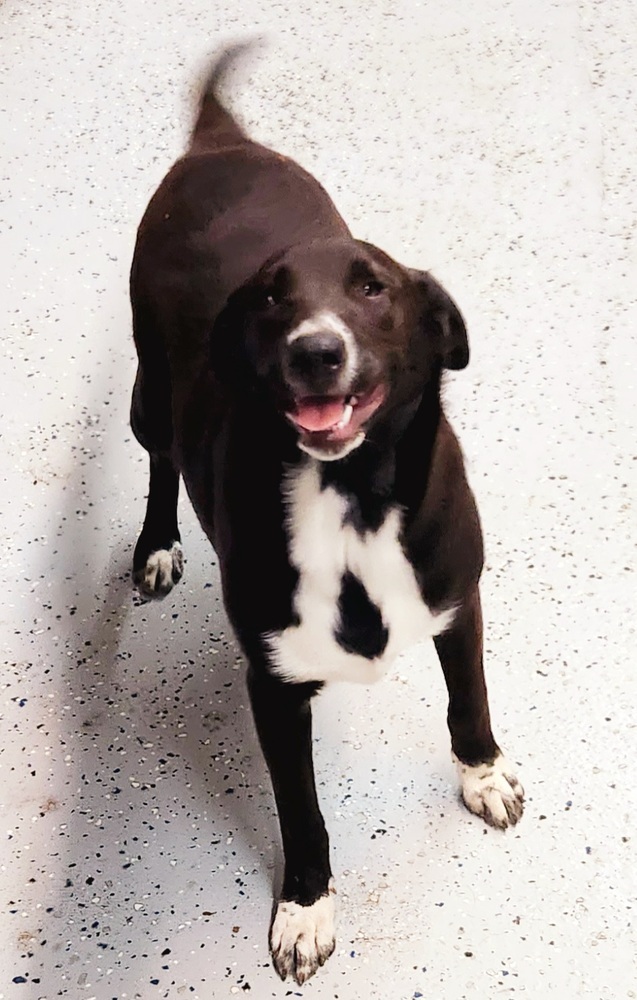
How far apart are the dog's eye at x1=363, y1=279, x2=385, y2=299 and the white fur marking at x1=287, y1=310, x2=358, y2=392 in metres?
0.05

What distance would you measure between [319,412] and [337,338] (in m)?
0.07

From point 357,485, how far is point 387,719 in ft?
1.59

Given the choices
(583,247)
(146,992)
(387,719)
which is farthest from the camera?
(583,247)

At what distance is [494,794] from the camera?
1226 mm

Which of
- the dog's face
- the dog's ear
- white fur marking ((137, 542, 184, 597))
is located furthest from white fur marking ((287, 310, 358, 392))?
white fur marking ((137, 542, 184, 597))

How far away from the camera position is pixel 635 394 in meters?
1.69

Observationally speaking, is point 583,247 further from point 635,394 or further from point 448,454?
point 448,454

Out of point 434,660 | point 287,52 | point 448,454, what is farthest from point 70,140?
point 448,454

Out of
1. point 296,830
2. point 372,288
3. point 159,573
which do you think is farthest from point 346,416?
point 159,573

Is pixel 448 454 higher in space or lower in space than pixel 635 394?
higher

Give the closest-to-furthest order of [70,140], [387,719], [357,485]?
[357,485]
[387,719]
[70,140]

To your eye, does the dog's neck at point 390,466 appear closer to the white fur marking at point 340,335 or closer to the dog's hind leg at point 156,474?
the white fur marking at point 340,335

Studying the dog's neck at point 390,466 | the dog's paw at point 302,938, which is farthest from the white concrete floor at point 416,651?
the dog's neck at point 390,466

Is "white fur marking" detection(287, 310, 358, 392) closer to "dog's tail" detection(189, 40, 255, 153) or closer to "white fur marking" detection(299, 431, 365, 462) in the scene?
"white fur marking" detection(299, 431, 365, 462)
